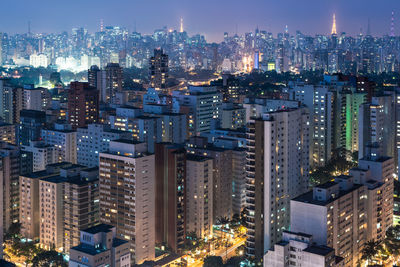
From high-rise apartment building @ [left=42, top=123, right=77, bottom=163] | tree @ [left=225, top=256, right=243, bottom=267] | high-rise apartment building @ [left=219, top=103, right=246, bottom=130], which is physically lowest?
tree @ [left=225, top=256, right=243, bottom=267]

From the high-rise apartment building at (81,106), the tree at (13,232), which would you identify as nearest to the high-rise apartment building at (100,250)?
the tree at (13,232)

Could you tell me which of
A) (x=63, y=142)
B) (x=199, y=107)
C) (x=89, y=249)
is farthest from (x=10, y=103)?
(x=89, y=249)

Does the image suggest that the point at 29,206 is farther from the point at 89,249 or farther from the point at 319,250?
the point at 319,250

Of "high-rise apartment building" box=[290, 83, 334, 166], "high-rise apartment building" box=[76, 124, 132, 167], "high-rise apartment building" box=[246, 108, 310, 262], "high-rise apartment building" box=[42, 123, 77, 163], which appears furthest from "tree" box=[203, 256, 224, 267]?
"high-rise apartment building" box=[290, 83, 334, 166]

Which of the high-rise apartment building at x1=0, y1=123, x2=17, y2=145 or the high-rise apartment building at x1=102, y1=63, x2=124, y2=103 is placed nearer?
the high-rise apartment building at x1=0, y1=123, x2=17, y2=145

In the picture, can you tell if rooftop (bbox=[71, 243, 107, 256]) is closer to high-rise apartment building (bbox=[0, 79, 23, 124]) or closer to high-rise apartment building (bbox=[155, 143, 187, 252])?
high-rise apartment building (bbox=[155, 143, 187, 252])

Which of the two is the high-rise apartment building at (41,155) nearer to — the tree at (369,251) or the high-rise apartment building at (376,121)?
the high-rise apartment building at (376,121)
